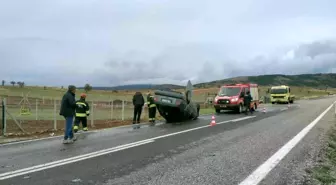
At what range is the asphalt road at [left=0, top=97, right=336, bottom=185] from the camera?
688cm

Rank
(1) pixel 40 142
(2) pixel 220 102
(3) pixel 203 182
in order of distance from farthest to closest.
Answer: (2) pixel 220 102, (1) pixel 40 142, (3) pixel 203 182

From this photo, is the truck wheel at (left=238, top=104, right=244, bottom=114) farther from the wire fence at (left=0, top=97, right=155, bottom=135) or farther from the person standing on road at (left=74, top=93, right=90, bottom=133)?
the person standing on road at (left=74, top=93, right=90, bottom=133)

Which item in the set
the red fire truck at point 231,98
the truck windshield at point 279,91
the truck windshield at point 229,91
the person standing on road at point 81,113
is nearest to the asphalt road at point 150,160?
the person standing on road at point 81,113

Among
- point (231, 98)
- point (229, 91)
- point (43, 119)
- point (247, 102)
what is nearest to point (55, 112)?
point (43, 119)

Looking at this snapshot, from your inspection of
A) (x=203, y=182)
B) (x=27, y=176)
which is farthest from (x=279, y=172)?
(x=27, y=176)

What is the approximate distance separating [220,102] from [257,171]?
2187 centimetres

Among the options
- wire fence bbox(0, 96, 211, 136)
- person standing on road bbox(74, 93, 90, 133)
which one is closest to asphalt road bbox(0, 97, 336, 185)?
person standing on road bbox(74, 93, 90, 133)

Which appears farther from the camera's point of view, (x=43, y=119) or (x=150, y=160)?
(x=43, y=119)

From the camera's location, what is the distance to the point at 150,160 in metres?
8.62

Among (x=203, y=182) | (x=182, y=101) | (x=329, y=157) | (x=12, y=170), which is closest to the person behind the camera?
(x=203, y=182)

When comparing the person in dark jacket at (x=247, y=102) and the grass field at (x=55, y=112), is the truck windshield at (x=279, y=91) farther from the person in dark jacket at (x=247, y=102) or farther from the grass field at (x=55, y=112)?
the person in dark jacket at (x=247, y=102)

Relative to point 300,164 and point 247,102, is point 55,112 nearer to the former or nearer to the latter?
point 300,164

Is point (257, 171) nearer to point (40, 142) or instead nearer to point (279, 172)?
point (279, 172)

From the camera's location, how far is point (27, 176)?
6992mm
